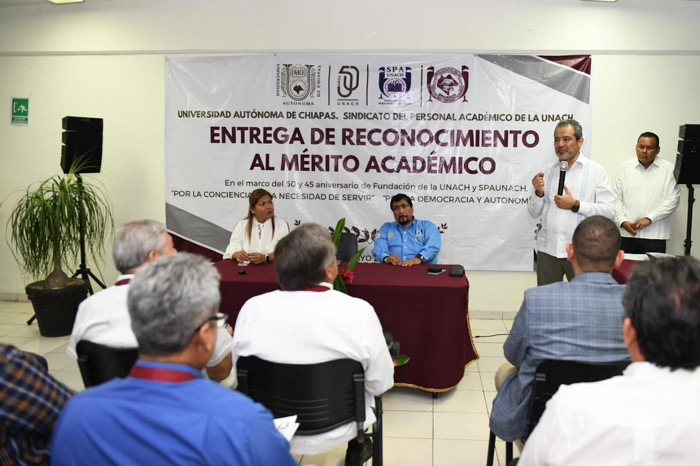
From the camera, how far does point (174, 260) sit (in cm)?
134

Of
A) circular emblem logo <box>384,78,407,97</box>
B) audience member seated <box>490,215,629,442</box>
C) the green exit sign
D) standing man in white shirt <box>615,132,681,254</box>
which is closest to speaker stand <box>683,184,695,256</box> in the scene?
standing man in white shirt <box>615,132,681,254</box>

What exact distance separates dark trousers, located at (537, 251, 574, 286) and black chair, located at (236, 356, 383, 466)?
2486 mm

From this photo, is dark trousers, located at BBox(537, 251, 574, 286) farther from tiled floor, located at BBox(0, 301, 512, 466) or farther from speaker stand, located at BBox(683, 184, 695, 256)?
speaker stand, located at BBox(683, 184, 695, 256)

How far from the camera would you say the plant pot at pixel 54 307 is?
4926 mm

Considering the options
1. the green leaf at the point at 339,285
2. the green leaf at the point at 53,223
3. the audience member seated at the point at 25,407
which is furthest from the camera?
the green leaf at the point at 53,223

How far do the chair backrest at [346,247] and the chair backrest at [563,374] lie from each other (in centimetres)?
282

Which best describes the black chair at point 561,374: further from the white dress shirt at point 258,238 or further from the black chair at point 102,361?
the white dress shirt at point 258,238

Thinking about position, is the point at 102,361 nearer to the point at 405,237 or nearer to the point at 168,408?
the point at 168,408

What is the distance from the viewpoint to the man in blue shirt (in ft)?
15.5

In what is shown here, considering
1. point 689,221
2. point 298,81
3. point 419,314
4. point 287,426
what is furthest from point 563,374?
point 298,81

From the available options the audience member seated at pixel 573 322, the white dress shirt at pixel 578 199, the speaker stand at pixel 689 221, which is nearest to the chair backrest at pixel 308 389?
the audience member seated at pixel 573 322

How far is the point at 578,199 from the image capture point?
4.29 metres

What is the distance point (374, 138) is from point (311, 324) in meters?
3.61

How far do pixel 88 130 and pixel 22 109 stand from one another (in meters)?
1.08
